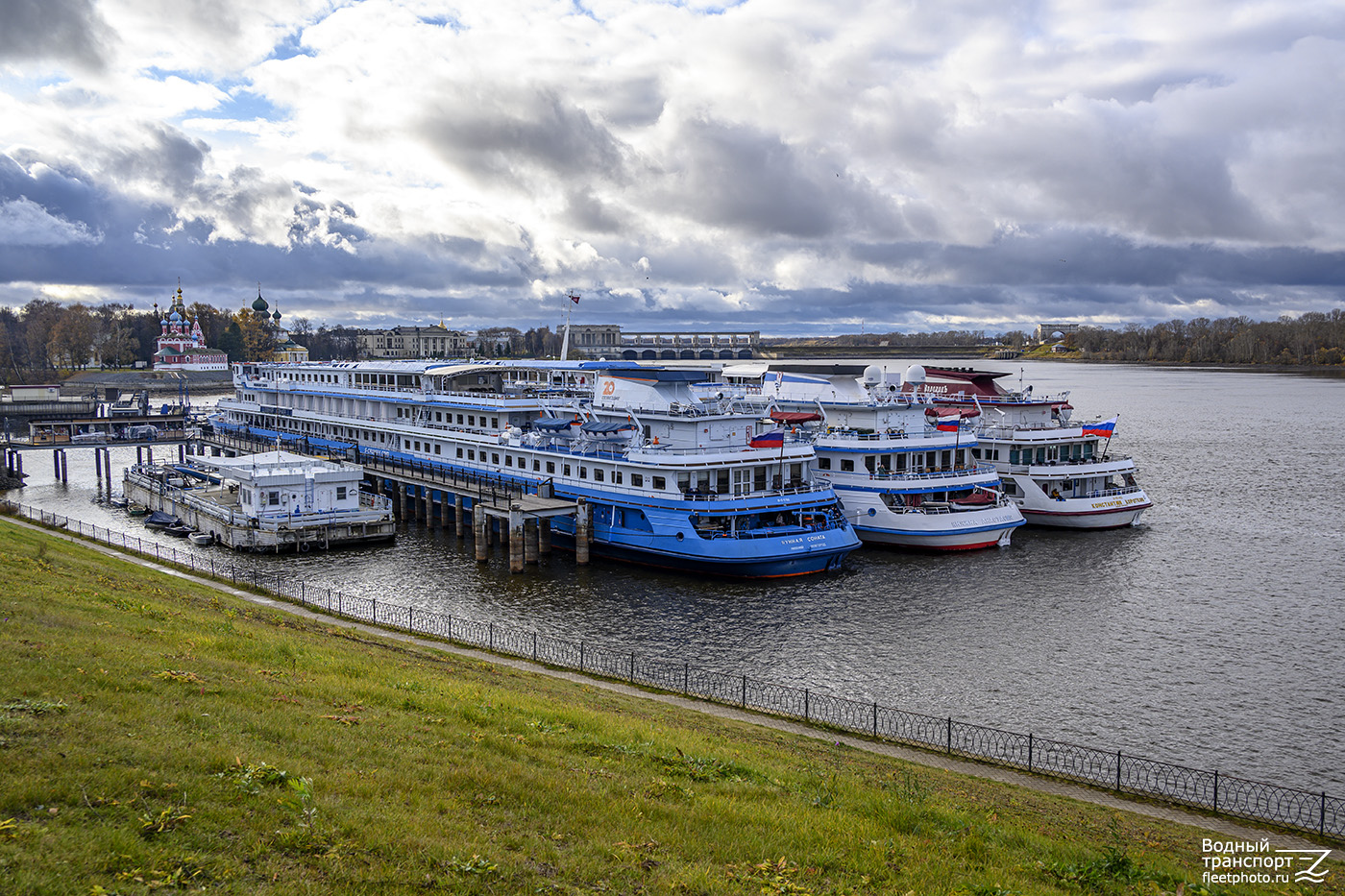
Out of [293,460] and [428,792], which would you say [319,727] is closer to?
[428,792]

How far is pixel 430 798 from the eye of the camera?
1388 centimetres

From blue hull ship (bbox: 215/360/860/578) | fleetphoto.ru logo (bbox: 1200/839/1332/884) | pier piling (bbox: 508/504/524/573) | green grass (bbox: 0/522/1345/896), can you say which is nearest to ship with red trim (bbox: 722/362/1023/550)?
blue hull ship (bbox: 215/360/860/578)

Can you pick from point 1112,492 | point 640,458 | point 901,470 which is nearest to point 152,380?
point 640,458

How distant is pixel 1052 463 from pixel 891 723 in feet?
144

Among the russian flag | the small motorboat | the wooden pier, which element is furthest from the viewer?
the russian flag

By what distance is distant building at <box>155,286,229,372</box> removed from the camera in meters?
184

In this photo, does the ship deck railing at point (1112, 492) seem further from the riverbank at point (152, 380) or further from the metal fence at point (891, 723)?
the riverbank at point (152, 380)

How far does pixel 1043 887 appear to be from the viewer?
536 inches

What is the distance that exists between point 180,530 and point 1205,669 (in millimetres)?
60121

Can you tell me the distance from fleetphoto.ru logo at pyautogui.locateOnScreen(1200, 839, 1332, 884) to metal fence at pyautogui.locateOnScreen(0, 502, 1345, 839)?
1066 mm

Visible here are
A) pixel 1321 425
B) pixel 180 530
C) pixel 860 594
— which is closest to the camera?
pixel 860 594

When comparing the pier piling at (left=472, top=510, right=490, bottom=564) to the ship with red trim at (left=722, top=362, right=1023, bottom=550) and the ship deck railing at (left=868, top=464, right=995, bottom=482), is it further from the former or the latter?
the ship deck railing at (left=868, top=464, right=995, bottom=482)

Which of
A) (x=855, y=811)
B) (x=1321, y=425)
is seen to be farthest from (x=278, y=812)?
(x=1321, y=425)

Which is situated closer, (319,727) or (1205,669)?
(319,727)
